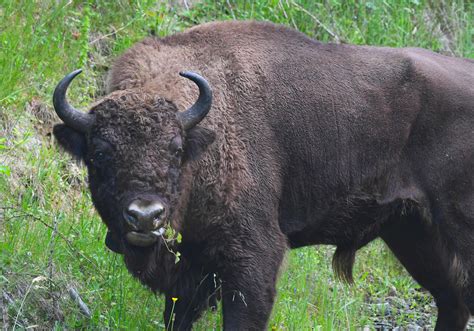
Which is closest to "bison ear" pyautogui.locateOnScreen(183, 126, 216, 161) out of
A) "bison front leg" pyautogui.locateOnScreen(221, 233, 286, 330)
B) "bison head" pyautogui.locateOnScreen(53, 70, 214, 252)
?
"bison head" pyautogui.locateOnScreen(53, 70, 214, 252)

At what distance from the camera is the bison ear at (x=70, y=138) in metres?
5.47

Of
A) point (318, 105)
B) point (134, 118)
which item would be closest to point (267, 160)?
point (318, 105)

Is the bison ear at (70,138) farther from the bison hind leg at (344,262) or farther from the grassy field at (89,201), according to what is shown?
the bison hind leg at (344,262)

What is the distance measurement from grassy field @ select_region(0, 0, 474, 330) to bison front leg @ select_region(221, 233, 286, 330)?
0.55 metres

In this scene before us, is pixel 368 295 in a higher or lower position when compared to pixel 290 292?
lower

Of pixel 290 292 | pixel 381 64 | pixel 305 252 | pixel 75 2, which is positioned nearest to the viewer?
pixel 381 64

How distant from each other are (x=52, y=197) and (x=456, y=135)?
10.0ft

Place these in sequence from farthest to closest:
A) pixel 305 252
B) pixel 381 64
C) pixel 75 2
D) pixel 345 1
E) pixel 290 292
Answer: pixel 345 1
pixel 75 2
pixel 305 252
pixel 290 292
pixel 381 64

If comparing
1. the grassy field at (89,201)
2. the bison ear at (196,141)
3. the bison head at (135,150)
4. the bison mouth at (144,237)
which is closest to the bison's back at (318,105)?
the bison ear at (196,141)

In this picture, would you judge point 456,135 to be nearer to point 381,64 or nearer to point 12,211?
point 381,64

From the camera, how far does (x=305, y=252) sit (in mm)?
7840

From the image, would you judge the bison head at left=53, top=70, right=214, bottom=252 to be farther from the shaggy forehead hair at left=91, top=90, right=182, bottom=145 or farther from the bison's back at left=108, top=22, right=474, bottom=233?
the bison's back at left=108, top=22, right=474, bottom=233

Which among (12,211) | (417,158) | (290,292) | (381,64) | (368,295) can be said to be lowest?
(368,295)

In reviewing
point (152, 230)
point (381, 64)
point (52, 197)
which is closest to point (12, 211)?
point (52, 197)
